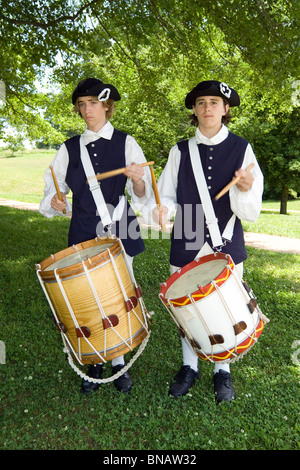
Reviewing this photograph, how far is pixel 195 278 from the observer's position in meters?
2.51

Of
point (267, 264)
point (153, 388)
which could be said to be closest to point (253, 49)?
point (267, 264)

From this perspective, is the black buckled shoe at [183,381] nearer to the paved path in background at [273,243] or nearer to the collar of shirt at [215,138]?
the collar of shirt at [215,138]

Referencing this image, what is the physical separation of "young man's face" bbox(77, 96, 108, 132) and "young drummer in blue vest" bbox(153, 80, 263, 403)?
0.56m

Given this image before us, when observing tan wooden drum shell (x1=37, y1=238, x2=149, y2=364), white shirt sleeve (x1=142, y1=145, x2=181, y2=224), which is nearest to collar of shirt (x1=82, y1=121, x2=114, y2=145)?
white shirt sleeve (x1=142, y1=145, x2=181, y2=224)

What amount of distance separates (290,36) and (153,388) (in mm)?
3788

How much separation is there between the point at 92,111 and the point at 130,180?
54cm

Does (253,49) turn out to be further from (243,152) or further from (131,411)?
(131,411)

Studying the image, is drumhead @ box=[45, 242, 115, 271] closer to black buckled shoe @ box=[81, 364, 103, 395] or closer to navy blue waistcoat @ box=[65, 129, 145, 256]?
navy blue waistcoat @ box=[65, 129, 145, 256]

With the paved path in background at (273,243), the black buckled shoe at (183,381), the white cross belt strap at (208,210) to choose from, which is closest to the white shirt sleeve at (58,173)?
the white cross belt strap at (208,210)

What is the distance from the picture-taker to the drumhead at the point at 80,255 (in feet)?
8.36

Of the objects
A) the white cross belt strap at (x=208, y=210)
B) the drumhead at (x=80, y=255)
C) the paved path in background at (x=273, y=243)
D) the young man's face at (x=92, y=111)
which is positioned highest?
Result: the young man's face at (x=92, y=111)

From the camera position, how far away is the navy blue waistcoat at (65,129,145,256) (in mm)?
2789

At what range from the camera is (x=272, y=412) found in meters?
2.70

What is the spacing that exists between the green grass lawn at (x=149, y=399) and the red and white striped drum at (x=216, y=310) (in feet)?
1.65
